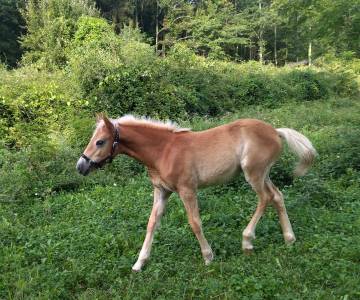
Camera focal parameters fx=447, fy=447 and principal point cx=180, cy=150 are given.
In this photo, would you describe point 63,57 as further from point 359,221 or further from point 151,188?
point 359,221

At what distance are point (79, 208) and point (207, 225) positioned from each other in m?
2.20

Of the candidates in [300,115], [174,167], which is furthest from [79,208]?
[300,115]

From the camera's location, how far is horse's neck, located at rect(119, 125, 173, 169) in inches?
215

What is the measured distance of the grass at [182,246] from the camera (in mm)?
4516

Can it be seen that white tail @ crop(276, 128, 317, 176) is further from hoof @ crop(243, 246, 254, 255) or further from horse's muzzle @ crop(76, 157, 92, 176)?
horse's muzzle @ crop(76, 157, 92, 176)

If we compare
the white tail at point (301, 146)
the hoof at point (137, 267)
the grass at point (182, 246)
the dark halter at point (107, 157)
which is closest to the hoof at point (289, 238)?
the grass at point (182, 246)

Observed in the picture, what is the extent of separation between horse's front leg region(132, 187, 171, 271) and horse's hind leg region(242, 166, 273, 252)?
1.04 metres

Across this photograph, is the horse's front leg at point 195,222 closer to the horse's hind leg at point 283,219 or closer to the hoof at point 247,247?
the hoof at point 247,247

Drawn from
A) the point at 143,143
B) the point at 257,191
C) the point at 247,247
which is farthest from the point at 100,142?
the point at 247,247

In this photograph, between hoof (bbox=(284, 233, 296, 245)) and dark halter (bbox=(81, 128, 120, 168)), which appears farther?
hoof (bbox=(284, 233, 296, 245))

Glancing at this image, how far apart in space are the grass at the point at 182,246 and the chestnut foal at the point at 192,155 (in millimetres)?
333

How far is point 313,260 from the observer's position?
489 cm

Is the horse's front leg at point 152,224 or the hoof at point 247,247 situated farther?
the hoof at point 247,247

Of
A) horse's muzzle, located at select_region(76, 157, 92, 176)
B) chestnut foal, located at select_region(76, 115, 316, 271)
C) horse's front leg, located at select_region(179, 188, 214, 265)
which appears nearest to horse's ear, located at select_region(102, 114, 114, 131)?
chestnut foal, located at select_region(76, 115, 316, 271)
